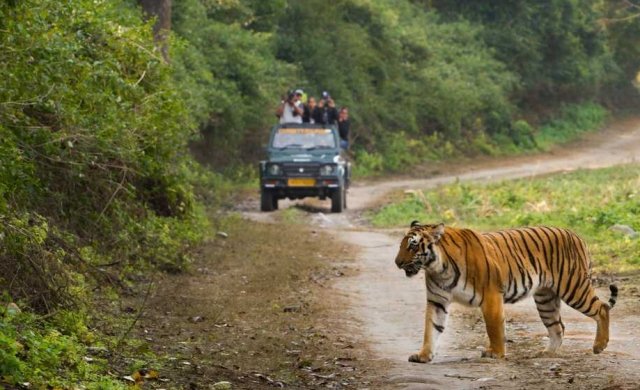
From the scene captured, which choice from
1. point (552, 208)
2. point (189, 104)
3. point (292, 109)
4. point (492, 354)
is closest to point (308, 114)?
point (292, 109)

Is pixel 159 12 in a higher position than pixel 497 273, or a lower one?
higher

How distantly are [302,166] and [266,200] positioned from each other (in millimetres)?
1224

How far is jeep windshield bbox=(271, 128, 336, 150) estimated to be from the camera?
2948 cm

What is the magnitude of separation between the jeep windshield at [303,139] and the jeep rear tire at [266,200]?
1.06m

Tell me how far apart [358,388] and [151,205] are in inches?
393

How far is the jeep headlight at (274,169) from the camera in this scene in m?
28.9

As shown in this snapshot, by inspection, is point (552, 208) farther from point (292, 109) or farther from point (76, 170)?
point (76, 170)

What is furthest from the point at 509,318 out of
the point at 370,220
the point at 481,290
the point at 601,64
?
the point at 601,64

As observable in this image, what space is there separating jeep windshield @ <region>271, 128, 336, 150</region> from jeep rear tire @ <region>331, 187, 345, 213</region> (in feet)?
3.41

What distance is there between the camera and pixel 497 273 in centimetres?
1062

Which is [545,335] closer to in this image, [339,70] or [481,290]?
[481,290]

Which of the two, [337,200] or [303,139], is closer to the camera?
[337,200]

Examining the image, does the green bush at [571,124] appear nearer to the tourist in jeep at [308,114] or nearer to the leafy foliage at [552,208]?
the leafy foliage at [552,208]

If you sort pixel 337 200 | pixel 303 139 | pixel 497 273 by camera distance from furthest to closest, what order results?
1. pixel 303 139
2. pixel 337 200
3. pixel 497 273
